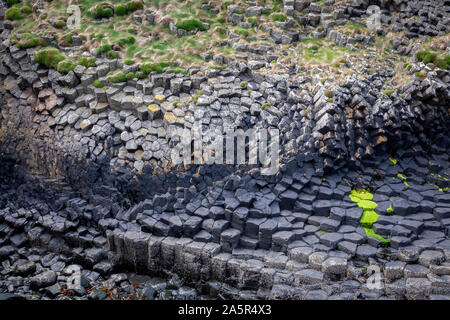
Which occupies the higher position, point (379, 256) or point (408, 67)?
point (408, 67)

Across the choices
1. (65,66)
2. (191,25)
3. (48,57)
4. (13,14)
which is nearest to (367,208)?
(191,25)

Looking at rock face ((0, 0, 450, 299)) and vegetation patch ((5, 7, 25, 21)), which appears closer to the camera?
rock face ((0, 0, 450, 299))

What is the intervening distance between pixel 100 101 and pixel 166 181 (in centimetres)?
406

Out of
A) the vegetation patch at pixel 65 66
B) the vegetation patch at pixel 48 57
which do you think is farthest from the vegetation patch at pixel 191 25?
the vegetation patch at pixel 48 57

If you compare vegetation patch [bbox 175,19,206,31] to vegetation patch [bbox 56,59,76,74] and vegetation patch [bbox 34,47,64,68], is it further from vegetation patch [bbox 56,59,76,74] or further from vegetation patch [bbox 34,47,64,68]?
vegetation patch [bbox 34,47,64,68]

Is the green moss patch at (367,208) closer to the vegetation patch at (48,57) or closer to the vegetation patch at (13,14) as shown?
the vegetation patch at (48,57)

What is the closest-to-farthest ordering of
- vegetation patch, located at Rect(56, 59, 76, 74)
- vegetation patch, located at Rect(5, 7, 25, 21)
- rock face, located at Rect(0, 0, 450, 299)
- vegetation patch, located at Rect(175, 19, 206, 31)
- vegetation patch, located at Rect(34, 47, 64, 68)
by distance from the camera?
rock face, located at Rect(0, 0, 450, 299) < vegetation patch, located at Rect(56, 59, 76, 74) < vegetation patch, located at Rect(34, 47, 64, 68) < vegetation patch, located at Rect(175, 19, 206, 31) < vegetation patch, located at Rect(5, 7, 25, 21)

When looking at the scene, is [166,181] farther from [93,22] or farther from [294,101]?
[93,22]

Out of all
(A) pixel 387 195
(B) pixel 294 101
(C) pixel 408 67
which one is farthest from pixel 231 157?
(C) pixel 408 67

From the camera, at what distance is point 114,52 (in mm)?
13945

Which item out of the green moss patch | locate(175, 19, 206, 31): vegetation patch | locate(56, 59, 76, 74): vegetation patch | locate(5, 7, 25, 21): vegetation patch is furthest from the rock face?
locate(175, 19, 206, 31): vegetation patch

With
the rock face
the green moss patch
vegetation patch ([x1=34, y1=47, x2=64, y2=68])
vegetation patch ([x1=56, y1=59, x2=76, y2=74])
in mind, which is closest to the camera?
the rock face

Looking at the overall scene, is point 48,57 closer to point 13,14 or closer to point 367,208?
point 13,14

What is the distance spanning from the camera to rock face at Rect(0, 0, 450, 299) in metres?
9.71
